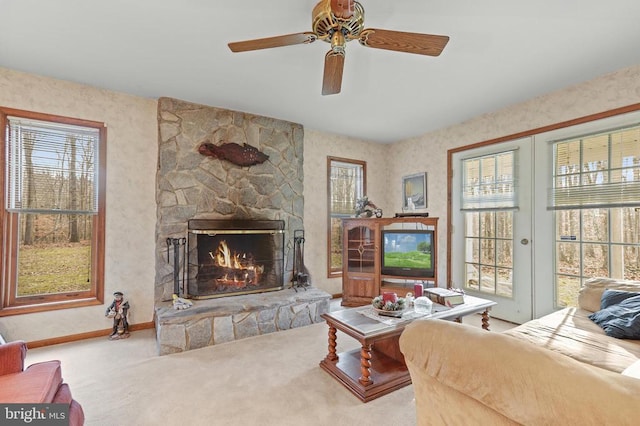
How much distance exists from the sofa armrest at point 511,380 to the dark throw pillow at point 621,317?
1.70m

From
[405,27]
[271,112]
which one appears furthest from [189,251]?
[405,27]

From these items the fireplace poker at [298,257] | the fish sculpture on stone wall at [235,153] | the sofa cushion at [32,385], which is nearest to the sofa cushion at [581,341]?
the fireplace poker at [298,257]

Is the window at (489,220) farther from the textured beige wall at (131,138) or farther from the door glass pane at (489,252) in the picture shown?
the textured beige wall at (131,138)

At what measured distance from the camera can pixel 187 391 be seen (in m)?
2.01

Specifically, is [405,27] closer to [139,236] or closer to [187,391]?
[187,391]

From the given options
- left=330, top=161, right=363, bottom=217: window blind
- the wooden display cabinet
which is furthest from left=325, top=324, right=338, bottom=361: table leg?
Answer: left=330, top=161, right=363, bottom=217: window blind

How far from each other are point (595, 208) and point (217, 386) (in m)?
3.77

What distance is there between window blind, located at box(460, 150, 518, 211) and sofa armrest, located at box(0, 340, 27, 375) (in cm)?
432

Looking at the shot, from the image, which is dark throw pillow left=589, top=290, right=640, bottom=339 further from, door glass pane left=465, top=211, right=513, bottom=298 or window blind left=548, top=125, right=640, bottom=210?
door glass pane left=465, top=211, right=513, bottom=298

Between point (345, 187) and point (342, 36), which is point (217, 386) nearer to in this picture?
point (342, 36)

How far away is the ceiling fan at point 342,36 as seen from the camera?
1453 millimetres

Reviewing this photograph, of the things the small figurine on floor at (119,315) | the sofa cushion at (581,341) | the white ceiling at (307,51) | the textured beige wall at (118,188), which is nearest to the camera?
the sofa cushion at (581,341)

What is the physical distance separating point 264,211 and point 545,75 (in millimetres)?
3347

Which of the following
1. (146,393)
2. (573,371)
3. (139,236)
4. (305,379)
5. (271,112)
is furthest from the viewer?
(271,112)
